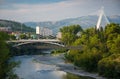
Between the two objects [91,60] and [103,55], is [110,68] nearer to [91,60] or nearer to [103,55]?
[91,60]

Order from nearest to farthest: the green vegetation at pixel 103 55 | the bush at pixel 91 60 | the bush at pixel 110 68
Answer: the bush at pixel 110 68 < the green vegetation at pixel 103 55 < the bush at pixel 91 60

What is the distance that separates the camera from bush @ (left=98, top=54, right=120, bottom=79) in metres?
12.9

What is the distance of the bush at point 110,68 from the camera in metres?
12.9

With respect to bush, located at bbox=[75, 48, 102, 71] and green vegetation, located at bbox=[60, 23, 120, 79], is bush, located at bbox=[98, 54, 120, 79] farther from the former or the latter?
bush, located at bbox=[75, 48, 102, 71]

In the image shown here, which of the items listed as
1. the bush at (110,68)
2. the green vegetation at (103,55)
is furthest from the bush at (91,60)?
the bush at (110,68)

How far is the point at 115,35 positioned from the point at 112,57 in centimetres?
422

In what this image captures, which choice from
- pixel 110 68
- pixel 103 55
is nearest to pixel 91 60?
pixel 103 55

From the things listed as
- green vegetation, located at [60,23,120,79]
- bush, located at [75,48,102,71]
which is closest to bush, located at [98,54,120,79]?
green vegetation, located at [60,23,120,79]

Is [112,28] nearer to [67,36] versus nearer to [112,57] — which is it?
[112,57]

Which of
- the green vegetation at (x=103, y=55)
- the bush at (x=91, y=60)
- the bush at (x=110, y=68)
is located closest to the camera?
the bush at (x=110, y=68)

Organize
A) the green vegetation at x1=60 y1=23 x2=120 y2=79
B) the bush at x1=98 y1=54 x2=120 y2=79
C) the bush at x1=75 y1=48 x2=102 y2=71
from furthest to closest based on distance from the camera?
the bush at x1=75 y1=48 x2=102 y2=71
the green vegetation at x1=60 y1=23 x2=120 y2=79
the bush at x1=98 y1=54 x2=120 y2=79

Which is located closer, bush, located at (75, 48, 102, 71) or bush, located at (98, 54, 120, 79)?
bush, located at (98, 54, 120, 79)

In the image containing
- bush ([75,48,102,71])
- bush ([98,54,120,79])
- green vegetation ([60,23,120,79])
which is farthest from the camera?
bush ([75,48,102,71])

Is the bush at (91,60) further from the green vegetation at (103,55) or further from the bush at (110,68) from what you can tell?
the bush at (110,68)
